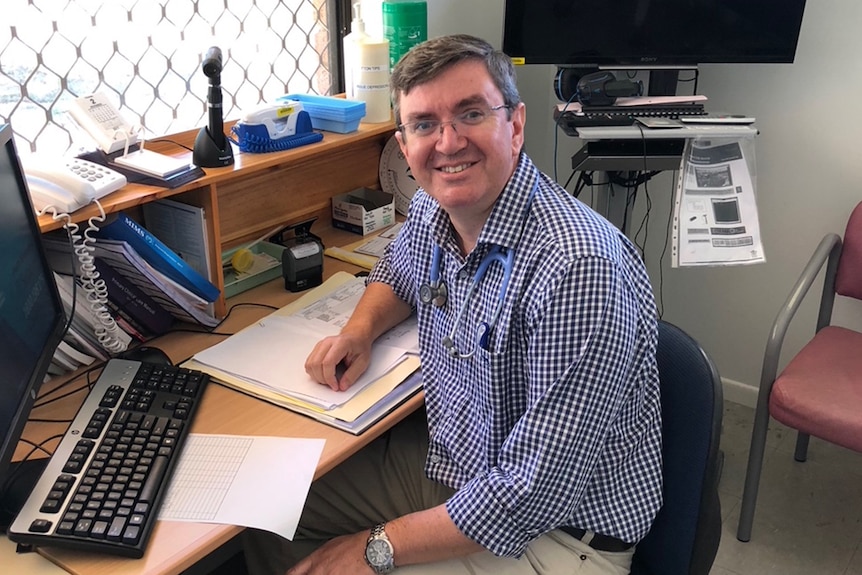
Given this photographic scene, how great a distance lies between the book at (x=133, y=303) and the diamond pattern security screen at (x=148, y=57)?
10.2 inches

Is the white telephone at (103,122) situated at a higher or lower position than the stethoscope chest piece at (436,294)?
higher

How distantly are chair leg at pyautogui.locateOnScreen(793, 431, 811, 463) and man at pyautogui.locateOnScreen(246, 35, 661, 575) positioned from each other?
1.25 meters

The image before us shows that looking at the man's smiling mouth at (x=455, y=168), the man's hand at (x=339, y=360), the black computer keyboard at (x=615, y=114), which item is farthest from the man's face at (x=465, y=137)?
the black computer keyboard at (x=615, y=114)

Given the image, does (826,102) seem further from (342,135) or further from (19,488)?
(19,488)

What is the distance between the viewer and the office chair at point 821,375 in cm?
171

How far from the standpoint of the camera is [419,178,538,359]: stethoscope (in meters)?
1.18

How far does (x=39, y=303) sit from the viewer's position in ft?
3.99

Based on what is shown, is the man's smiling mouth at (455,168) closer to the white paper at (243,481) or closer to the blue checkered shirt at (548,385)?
the blue checkered shirt at (548,385)

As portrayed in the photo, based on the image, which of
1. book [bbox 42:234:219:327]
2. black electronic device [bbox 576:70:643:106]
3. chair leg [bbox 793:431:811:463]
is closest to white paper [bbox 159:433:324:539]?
book [bbox 42:234:219:327]

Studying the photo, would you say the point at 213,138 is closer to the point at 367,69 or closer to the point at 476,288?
the point at 367,69

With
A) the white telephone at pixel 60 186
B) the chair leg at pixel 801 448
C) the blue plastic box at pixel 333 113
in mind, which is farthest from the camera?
the chair leg at pixel 801 448

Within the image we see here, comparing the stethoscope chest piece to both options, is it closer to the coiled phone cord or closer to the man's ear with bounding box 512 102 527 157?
the man's ear with bounding box 512 102 527 157

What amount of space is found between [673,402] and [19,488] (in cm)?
94

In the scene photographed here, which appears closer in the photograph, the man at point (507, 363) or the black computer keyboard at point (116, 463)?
the black computer keyboard at point (116, 463)
